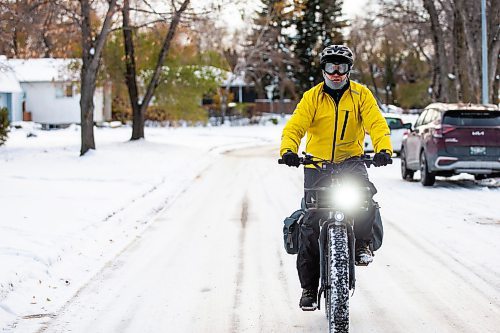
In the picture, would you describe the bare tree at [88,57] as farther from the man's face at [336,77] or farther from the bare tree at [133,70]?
the man's face at [336,77]

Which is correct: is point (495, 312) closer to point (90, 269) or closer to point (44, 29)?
point (90, 269)

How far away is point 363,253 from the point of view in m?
6.30

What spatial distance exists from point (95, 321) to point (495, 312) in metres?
3.11

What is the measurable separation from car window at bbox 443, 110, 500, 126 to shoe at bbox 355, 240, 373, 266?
12248 millimetres

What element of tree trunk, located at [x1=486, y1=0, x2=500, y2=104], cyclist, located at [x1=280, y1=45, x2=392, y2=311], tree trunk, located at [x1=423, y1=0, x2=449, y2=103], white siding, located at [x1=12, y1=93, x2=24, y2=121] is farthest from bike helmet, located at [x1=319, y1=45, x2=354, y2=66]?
white siding, located at [x1=12, y1=93, x2=24, y2=121]

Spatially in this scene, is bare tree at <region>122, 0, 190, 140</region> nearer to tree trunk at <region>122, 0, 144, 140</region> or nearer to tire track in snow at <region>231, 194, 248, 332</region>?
tree trunk at <region>122, 0, 144, 140</region>

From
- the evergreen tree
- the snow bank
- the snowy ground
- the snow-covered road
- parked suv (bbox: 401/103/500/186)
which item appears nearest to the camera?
the snow-covered road

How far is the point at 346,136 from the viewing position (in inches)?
256

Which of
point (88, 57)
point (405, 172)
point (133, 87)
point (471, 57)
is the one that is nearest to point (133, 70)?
point (133, 87)

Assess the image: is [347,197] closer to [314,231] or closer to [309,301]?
[314,231]

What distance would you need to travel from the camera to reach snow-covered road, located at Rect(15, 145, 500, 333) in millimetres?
6766

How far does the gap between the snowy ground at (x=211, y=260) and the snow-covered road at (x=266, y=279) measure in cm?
2

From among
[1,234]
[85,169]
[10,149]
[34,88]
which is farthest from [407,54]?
[1,234]

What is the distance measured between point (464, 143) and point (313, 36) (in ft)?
190
